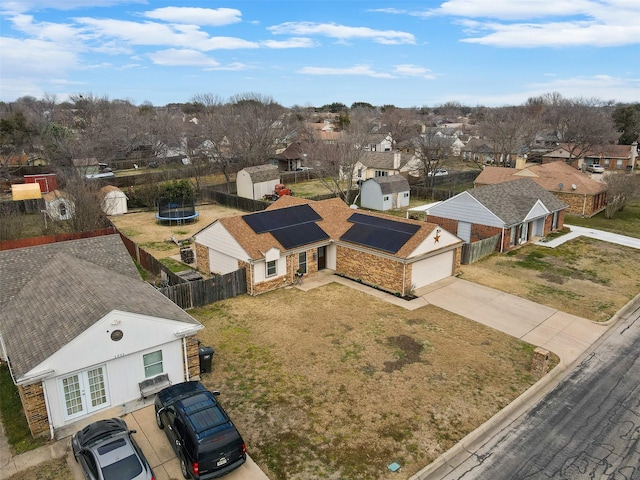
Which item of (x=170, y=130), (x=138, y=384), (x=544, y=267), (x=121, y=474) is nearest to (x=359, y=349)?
(x=138, y=384)

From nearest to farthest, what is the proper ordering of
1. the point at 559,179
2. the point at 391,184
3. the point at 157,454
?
the point at 157,454 < the point at 559,179 < the point at 391,184

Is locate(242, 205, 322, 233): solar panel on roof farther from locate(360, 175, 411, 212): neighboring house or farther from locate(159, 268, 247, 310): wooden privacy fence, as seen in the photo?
locate(360, 175, 411, 212): neighboring house

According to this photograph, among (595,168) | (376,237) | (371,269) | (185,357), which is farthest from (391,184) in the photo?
(595,168)

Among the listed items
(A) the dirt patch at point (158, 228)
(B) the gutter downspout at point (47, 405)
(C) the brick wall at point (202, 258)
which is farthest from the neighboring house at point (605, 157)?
(B) the gutter downspout at point (47, 405)

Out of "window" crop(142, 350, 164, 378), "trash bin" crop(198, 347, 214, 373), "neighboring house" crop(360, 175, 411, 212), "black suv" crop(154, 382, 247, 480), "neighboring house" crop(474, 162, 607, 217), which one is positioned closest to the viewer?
"black suv" crop(154, 382, 247, 480)

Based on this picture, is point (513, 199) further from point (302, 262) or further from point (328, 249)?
point (302, 262)

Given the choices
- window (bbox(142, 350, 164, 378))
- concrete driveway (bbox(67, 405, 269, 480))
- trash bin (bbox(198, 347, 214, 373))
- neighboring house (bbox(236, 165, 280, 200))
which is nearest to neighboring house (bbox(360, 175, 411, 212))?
neighboring house (bbox(236, 165, 280, 200))
